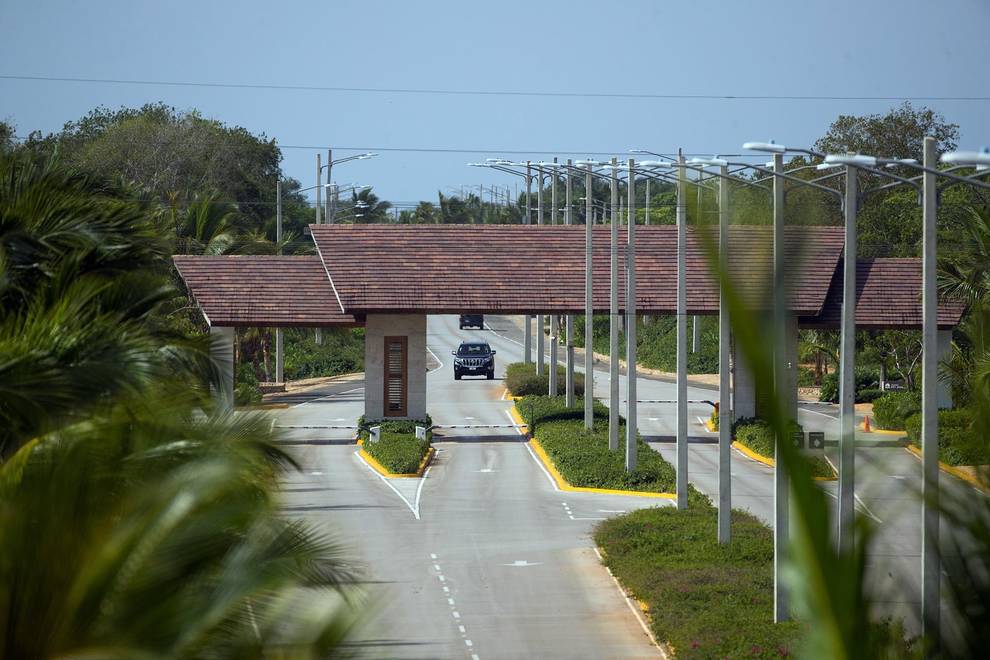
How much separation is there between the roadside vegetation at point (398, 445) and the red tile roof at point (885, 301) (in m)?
12.5

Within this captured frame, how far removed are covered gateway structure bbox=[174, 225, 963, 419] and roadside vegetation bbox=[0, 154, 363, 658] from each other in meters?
29.9

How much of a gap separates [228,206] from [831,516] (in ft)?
182

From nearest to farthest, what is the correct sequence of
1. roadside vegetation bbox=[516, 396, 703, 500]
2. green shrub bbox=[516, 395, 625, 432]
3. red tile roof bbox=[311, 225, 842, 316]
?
roadside vegetation bbox=[516, 396, 703, 500]
red tile roof bbox=[311, 225, 842, 316]
green shrub bbox=[516, 395, 625, 432]

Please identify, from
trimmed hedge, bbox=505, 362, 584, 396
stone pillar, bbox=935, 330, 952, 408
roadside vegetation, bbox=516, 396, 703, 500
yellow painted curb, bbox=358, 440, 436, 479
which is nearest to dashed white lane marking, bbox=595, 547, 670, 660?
roadside vegetation, bbox=516, 396, 703, 500

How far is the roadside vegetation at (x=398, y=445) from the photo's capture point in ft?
113

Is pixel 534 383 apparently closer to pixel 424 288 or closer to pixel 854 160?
pixel 424 288

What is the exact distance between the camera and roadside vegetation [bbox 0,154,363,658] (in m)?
5.89

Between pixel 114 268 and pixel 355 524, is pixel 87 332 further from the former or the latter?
pixel 355 524

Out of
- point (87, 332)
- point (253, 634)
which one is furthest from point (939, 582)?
point (87, 332)

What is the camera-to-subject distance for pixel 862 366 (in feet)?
187

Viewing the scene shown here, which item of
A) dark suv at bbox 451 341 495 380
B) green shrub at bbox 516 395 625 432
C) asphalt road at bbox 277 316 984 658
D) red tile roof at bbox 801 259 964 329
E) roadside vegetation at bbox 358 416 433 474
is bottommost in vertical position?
asphalt road at bbox 277 316 984 658

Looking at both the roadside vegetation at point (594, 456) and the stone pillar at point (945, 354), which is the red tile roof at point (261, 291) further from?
the stone pillar at point (945, 354)

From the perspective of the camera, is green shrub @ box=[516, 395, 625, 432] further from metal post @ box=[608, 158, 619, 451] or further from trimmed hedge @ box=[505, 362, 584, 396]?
metal post @ box=[608, 158, 619, 451]

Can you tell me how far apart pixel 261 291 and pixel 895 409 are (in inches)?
798
